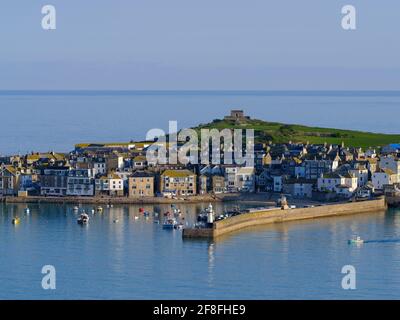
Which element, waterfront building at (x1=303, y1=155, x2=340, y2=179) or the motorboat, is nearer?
the motorboat

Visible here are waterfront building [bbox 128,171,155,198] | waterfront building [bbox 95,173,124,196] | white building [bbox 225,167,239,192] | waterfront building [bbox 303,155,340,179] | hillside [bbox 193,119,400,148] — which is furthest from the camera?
hillside [bbox 193,119,400,148]

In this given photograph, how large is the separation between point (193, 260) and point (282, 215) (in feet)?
19.9

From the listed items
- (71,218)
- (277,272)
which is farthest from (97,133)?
(277,272)

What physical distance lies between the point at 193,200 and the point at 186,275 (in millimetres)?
11680

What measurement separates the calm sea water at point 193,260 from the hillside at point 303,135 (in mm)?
15220

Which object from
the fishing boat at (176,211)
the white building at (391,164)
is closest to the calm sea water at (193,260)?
the fishing boat at (176,211)

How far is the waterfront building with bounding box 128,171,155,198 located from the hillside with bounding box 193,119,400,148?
10.0 m

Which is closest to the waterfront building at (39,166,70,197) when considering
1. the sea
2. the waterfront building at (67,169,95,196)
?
the waterfront building at (67,169,95,196)

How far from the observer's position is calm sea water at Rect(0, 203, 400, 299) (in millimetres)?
17891

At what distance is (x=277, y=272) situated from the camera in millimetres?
19406

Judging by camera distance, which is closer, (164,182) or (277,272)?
(277,272)

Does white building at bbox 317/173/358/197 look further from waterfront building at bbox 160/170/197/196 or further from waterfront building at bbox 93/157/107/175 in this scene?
waterfront building at bbox 93/157/107/175

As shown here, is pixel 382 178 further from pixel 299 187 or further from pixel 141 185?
pixel 141 185
